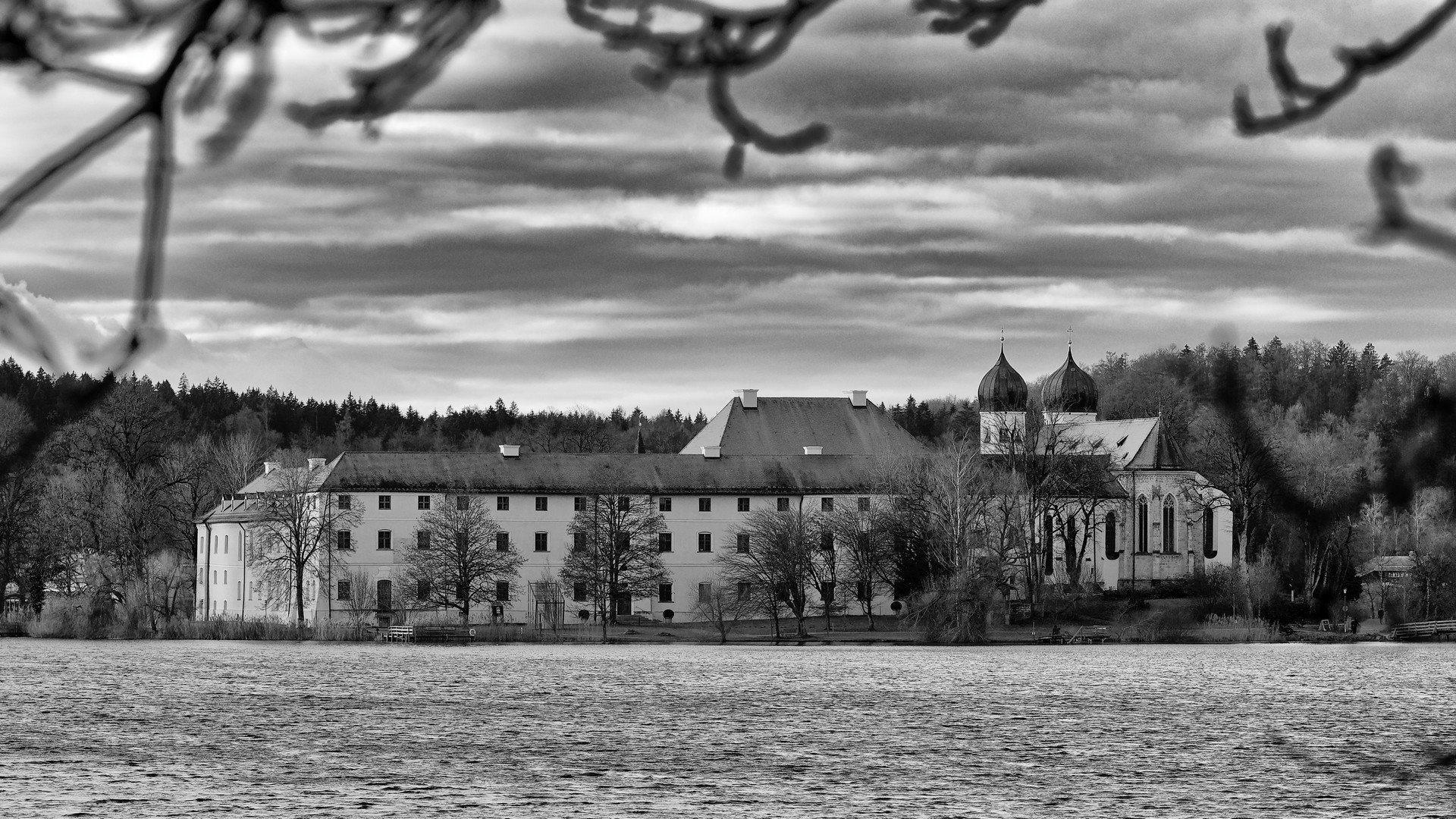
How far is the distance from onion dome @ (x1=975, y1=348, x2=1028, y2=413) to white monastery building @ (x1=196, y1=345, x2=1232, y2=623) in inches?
257

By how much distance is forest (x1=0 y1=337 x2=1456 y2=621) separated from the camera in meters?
5.31

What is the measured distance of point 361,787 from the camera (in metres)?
26.6

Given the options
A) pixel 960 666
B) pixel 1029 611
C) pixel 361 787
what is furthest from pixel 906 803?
pixel 1029 611

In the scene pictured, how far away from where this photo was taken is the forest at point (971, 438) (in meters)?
5.31

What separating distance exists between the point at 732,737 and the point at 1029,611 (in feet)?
168

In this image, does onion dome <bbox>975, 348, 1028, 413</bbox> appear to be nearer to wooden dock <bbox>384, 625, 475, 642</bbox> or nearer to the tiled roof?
the tiled roof

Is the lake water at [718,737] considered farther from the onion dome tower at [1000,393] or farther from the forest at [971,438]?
the onion dome tower at [1000,393]

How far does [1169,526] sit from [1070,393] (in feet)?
47.2

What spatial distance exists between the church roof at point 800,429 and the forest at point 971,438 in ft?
30.2

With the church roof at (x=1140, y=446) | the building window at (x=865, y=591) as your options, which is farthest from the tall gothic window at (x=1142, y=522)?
the building window at (x=865, y=591)

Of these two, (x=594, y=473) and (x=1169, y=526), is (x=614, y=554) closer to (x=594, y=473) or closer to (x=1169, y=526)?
(x=594, y=473)

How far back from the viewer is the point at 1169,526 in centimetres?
9881

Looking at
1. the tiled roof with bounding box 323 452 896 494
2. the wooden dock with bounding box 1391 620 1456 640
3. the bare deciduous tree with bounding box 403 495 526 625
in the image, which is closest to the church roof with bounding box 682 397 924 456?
the tiled roof with bounding box 323 452 896 494

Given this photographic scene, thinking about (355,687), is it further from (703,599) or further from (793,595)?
(703,599)
